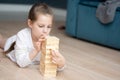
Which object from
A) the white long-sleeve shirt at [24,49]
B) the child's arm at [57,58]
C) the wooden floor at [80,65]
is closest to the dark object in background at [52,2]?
the wooden floor at [80,65]

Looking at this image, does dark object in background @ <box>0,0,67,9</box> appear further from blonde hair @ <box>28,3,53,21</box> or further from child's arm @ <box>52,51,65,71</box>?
child's arm @ <box>52,51,65,71</box>

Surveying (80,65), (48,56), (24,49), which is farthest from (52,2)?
(48,56)

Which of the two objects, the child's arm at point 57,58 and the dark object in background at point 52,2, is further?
the dark object in background at point 52,2

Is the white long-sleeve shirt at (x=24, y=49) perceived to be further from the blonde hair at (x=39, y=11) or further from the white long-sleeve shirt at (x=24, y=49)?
the blonde hair at (x=39, y=11)

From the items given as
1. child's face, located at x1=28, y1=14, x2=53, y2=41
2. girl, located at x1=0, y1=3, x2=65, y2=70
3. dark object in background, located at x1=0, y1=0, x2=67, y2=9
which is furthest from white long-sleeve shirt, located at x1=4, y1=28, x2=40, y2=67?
dark object in background, located at x1=0, y1=0, x2=67, y2=9

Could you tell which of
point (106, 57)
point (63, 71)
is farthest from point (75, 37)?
point (63, 71)

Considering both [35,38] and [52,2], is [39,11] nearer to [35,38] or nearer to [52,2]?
[35,38]

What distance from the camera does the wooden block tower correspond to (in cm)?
157

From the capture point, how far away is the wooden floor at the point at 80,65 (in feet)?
5.45

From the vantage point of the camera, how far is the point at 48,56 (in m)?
1.59

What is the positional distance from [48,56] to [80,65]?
1.37 ft

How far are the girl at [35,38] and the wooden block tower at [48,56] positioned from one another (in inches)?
1.2

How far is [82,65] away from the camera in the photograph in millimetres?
1941

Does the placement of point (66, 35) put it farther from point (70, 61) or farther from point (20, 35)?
point (20, 35)
